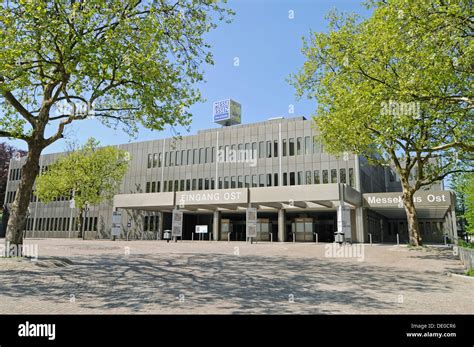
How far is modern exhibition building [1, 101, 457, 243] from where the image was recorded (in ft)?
118

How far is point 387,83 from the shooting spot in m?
13.3

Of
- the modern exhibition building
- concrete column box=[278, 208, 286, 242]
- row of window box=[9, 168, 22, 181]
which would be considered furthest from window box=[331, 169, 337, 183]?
row of window box=[9, 168, 22, 181]

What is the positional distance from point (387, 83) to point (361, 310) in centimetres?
943

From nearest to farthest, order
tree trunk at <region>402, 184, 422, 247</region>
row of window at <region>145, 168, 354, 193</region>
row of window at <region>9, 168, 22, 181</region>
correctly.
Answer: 1. tree trunk at <region>402, 184, 422, 247</region>
2. row of window at <region>145, 168, 354, 193</region>
3. row of window at <region>9, 168, 22, 181</region>

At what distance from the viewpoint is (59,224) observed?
189 ft

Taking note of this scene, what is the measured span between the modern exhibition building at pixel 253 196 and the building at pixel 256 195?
0.39 ft

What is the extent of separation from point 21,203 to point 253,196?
25017 mm

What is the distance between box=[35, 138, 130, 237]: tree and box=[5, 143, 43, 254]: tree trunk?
31.9 meters

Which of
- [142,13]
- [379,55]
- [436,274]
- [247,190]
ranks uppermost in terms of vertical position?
[142,13]

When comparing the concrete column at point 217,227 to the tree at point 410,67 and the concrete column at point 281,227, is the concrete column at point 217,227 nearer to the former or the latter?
the concrete column at point 281,227

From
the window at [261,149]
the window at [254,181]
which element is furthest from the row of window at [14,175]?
the window at [261,149]

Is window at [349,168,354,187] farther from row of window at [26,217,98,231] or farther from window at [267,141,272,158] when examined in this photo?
row of window at [26,217,98,231]

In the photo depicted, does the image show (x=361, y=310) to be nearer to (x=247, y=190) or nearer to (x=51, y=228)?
(x=247, y=190)
